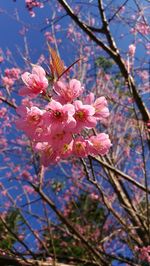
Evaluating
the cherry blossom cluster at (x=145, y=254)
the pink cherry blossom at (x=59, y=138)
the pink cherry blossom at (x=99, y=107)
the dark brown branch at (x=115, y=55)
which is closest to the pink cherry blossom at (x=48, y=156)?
the pink cherry blossom at (x=59, y=138)

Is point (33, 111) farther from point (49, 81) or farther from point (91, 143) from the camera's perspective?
point (91, 143)

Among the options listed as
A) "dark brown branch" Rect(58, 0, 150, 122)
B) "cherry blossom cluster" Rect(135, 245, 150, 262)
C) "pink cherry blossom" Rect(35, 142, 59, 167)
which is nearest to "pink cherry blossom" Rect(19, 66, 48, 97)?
"pink cherry blossom" Rect(35, 142, 59, 167)

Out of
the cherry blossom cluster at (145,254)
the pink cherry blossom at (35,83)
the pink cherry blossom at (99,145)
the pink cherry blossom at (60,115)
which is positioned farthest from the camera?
the cherry blossom cluster at (145,254)

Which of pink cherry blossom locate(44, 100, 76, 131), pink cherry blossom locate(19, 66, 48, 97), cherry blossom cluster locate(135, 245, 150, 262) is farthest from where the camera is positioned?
cherry blossom cluster locate(135, 245, 150, 262)

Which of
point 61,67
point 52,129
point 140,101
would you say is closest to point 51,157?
point 52,129

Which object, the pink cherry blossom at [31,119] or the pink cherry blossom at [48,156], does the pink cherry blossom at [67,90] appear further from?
the pink cherry blossom at [48,156]

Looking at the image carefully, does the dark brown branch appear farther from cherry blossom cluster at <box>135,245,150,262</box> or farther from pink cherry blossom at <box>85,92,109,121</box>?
pink cherry blossom at <box>85,92,109,121</box>

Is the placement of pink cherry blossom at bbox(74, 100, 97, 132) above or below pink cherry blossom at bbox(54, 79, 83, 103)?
below

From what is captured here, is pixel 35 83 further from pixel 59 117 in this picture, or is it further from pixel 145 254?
pixel 145 254
